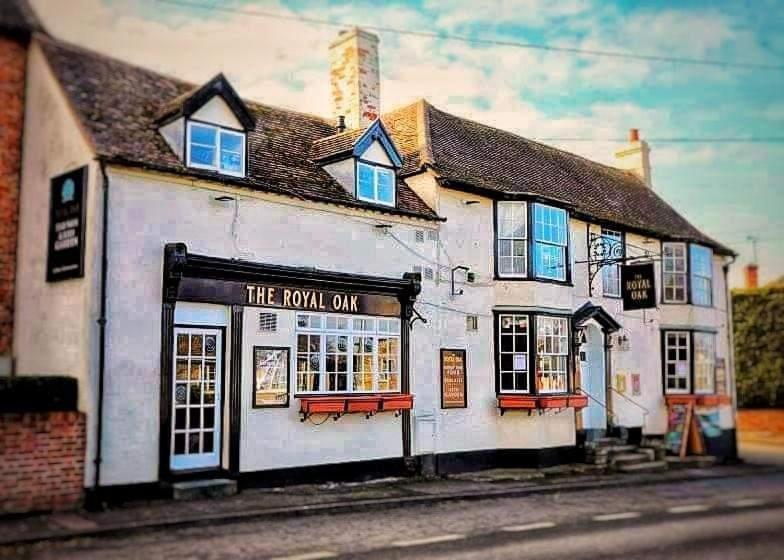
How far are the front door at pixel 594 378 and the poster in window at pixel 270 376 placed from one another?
7844mm

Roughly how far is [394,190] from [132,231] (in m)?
5.04

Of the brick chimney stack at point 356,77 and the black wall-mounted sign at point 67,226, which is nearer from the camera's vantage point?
the black wall-mounted sign at point 67,226

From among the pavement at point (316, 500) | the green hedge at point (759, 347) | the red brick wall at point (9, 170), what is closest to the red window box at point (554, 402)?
the pavement at point (316, 500)

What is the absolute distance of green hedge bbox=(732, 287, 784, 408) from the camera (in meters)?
25.1

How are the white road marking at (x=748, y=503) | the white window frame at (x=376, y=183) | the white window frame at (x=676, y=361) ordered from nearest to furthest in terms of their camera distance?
the white road marking at (x=748, y=503) → the white window frame at (x=376, y=183) → the white window frame at (x=676, y=361)

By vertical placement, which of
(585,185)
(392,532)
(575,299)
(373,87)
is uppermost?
(373,87)

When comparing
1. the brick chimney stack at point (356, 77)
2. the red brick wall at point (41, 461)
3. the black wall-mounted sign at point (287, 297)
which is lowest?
the red brick wall at point (41, 461)

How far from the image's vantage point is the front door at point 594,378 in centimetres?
1744

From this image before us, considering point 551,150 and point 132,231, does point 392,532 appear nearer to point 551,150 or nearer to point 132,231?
point 132,231

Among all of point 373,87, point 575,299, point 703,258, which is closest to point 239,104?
point 373,87

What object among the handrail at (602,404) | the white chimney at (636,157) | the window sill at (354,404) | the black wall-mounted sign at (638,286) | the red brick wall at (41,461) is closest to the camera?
the red brick wall at (41,461)

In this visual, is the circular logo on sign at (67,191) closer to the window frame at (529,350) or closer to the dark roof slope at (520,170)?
the dark roof slope at (520,170)

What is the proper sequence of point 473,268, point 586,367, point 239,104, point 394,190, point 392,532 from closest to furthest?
point 392,532
point 239,104
point 394,190
point 473,268
point 586,367

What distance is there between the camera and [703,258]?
20.5m
